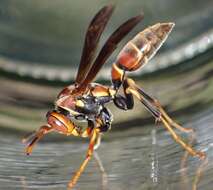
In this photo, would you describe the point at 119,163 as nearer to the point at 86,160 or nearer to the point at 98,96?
the point at 86,160

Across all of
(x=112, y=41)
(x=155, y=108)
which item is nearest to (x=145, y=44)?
(x=155, y=108)

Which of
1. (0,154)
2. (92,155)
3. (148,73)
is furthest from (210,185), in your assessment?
(148,73)

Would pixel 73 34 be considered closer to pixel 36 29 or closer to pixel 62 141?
pixel 36 29

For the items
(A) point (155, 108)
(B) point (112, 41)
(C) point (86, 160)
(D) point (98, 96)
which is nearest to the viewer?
(B) point (112, 41)

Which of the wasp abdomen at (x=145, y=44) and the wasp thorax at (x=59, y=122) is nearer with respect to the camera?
the wasp thorax at (x=59, y=122)

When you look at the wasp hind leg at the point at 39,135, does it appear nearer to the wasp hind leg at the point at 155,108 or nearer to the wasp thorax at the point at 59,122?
the wasp thorax at the point at 59,122

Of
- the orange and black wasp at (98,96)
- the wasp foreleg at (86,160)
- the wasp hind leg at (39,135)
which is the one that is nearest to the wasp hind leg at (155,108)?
the orange and black wasp at (98,96)

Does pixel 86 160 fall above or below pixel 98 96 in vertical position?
below
